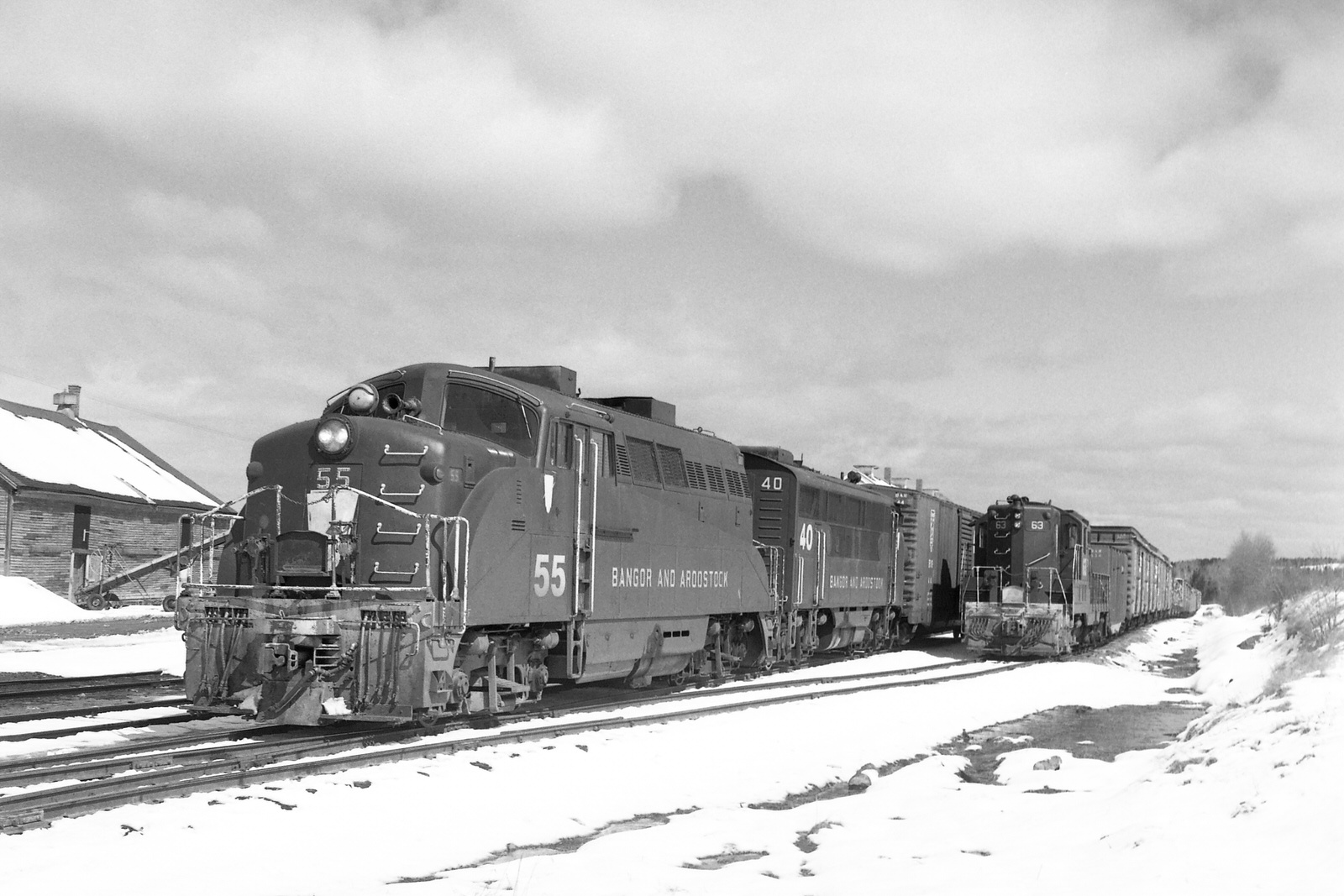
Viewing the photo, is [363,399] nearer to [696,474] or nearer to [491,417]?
[491,417]

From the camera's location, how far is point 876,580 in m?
27.7

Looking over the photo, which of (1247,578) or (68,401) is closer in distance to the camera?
(68,401)

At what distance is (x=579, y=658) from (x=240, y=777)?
5.43 metres

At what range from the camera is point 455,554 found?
1193 cm

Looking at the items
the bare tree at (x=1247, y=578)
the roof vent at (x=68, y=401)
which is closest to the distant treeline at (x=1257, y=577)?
the bare tree at (x=1247, y=578)

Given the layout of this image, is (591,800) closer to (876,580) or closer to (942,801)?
(942,801)

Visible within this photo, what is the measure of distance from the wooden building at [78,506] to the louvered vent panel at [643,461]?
1044 inches

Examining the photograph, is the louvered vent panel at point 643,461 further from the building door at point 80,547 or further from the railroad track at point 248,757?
the building door at point 80,547

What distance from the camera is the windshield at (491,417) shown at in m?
13.7

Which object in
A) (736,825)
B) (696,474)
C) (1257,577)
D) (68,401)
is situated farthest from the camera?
(1257,577)

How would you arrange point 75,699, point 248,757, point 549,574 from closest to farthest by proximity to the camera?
point 248,757, point 549,574, point 75,699

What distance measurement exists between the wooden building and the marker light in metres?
27.0

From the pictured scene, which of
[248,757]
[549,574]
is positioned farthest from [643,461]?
[248,757]

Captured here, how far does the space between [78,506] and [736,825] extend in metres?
34.5
